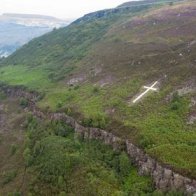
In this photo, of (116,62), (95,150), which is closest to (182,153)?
(95,150)

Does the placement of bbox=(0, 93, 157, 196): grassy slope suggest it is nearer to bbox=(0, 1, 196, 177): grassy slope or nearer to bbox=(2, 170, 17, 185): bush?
bbox=(2, 170, 17, 185): bush

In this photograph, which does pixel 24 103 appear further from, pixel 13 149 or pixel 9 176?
pixel 9 176

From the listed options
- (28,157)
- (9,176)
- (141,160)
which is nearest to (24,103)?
(28,157)

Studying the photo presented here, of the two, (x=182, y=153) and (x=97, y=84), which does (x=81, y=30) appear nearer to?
(x=97, y=84)

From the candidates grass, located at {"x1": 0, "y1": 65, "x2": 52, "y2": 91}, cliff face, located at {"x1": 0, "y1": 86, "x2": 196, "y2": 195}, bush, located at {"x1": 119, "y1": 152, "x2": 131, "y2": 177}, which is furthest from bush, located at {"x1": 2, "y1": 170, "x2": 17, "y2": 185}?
grass, located at {"x1": 0, "y1": 65, "x2": 52, "y2": 91}

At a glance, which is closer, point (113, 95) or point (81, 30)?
point (113, 95)

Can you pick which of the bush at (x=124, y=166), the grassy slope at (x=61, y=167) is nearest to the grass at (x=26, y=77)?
the grassy slope at (x=61, y=167)

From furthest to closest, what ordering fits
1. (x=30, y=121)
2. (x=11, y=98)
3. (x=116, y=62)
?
(x=11, y=98) → (x=116, y=62) → (x=30, y=121)

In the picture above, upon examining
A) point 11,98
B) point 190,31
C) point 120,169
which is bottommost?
point 11,98
